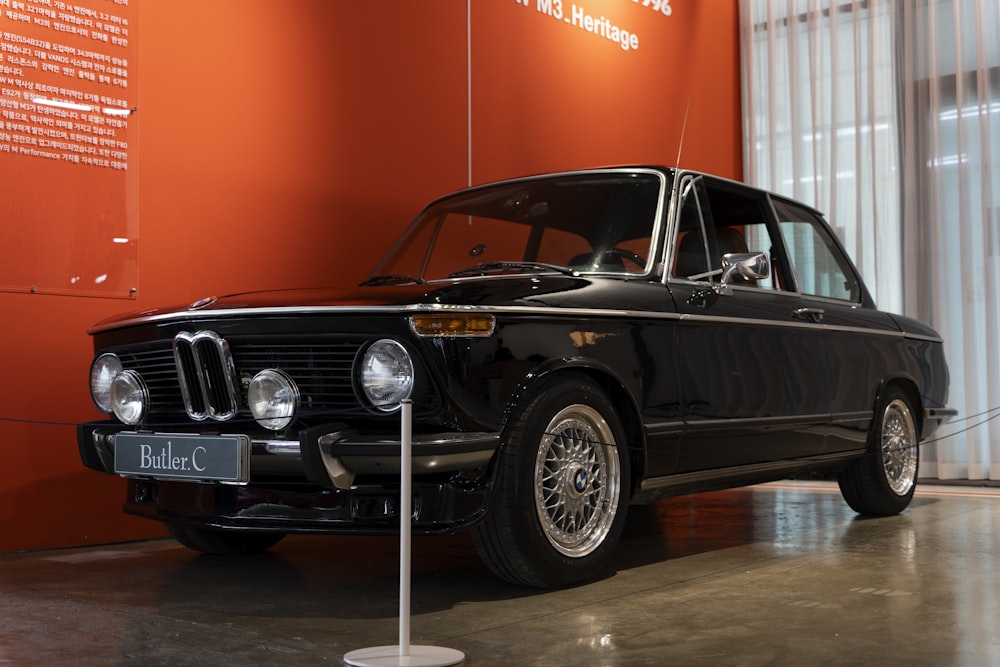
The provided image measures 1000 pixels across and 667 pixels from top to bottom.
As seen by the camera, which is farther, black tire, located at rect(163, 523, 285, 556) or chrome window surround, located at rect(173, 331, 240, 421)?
black tire, located at rect(163, 523, 285, 556)

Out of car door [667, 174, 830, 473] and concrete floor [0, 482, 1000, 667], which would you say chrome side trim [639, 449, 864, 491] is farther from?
concrete floor [0, 482, 1000, 667]

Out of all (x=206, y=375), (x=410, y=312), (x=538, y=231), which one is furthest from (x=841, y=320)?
(x=206, y=375)

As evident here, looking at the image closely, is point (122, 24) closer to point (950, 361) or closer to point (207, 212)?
point (207, 212)

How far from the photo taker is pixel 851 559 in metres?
4.53

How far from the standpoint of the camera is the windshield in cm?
448

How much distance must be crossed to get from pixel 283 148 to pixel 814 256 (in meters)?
2.89

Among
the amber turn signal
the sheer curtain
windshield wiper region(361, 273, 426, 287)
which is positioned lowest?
the amber turn signal

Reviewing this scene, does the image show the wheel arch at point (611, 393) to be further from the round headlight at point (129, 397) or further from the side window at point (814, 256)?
the side window at point (814, 256)

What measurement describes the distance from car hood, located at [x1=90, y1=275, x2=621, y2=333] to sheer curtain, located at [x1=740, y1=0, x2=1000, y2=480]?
492cm

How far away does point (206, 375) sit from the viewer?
3.80 m

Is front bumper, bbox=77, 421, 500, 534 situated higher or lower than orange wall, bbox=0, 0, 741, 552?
lower

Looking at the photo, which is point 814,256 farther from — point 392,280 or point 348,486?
point 348,486

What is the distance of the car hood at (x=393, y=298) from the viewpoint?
3.54m

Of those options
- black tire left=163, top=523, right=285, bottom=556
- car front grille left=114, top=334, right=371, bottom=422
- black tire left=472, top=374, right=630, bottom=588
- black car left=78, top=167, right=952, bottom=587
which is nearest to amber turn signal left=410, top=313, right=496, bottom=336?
black car left=78, top=167, right=952, bottom=587
